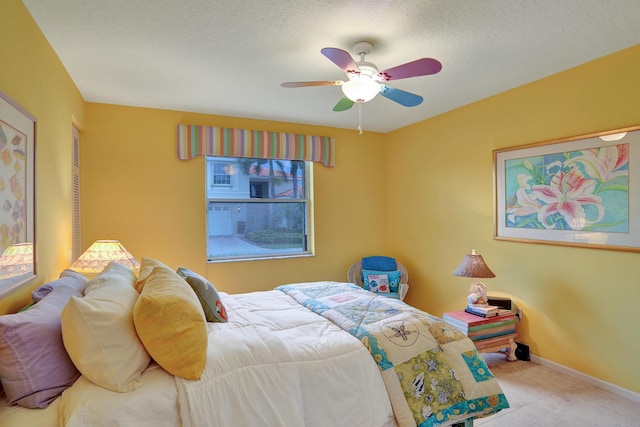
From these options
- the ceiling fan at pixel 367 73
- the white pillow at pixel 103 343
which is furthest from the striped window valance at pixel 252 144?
the white pillow at pixel 103 343

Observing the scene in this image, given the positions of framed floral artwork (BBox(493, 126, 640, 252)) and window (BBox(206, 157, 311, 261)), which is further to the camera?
window (BBox(206, 157, 311, 261))

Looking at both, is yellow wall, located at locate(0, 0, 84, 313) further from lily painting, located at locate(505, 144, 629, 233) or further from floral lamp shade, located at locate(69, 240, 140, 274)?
lily painting, located at locate(505, 144, 629, 233)

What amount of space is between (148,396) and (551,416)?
2.43m

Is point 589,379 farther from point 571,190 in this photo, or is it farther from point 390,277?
point 390,277

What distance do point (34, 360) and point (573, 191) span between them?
11.3ft

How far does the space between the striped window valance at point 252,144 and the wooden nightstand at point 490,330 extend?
236 cm

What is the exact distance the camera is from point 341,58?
6.26ft

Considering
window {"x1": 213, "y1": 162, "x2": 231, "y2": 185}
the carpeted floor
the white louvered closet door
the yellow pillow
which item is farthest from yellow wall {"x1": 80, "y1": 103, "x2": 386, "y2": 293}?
the yellow pillow

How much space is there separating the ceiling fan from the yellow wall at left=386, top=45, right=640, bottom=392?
1.39 metres

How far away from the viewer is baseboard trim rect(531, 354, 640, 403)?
2.46 metres

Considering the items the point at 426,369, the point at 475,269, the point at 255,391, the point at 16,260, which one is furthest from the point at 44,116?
the point at 475,269

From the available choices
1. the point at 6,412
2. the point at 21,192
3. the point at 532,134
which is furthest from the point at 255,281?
the point at 532,134

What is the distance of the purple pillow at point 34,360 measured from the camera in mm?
1173

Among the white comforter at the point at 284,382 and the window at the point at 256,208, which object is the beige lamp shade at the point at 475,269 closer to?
the white comforter at the point at 284,382
